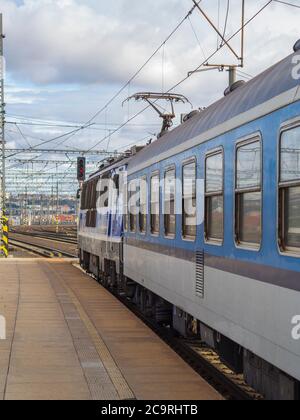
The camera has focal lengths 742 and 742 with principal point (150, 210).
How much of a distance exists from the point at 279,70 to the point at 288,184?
3.83ft

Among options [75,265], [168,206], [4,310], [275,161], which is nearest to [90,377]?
[168,206]

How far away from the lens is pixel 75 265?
28.8m

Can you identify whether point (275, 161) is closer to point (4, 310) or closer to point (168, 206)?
point (168, 206)

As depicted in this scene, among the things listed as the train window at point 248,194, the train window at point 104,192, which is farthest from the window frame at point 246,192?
the train window at point 104,192

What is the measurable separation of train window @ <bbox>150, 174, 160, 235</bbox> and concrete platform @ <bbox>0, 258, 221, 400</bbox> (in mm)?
1702

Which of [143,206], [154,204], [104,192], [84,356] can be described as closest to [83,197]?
[104,192]

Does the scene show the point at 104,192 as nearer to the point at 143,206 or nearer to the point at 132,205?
the point at 132,205

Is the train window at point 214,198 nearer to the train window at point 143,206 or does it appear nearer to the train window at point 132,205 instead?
the train window at point 143,206

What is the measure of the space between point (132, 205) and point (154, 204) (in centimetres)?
242

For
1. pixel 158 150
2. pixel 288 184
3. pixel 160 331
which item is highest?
pixel 158 150

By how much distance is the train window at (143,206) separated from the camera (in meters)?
12.7

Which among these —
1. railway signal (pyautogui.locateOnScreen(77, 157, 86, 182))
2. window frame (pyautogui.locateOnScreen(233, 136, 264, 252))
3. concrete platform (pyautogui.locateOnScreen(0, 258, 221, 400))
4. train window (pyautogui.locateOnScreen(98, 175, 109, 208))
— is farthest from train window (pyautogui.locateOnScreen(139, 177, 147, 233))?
railway signal (pyautogui.locateOnScreen(77, 157, 86, 182))

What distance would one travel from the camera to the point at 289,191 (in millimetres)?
5590
